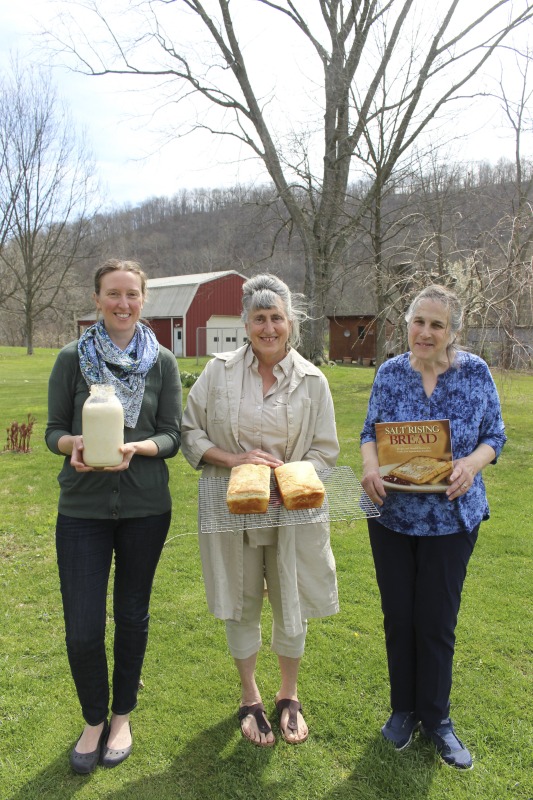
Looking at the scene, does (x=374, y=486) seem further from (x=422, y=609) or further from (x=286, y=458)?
(x=422, y=609)

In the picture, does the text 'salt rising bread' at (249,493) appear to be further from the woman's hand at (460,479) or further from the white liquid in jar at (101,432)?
the woman's hand at (460,479)

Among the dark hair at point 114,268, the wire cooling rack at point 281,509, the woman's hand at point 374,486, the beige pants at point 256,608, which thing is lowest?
the beige pants at point 256,608

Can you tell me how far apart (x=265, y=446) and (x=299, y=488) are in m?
0.38

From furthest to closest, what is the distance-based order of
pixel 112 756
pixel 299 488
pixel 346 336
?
1. pixel 346 336
2. pixel 112 756
3. pixel 299 488

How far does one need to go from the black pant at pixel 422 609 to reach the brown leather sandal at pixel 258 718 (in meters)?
0.68

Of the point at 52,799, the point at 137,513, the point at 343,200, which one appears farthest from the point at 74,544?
the point at 343,200

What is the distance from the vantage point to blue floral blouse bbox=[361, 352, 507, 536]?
103 inches

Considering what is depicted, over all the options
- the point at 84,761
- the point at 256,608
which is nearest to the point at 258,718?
the point at 256,608

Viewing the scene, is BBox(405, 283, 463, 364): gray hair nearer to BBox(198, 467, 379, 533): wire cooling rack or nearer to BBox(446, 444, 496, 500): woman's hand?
BBox(446, 444, 496, 500): woman's hand

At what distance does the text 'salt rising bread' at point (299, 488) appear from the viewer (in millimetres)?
2496

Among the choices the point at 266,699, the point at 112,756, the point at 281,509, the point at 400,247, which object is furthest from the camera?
the point at 400,247

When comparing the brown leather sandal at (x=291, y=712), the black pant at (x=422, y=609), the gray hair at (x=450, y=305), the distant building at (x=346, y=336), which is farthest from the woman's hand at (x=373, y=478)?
the distant building at (x=346, y=336)

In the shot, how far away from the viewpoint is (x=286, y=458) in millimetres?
Result: 2832

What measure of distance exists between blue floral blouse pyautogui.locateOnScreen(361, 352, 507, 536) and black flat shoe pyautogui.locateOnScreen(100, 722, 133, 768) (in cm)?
172
